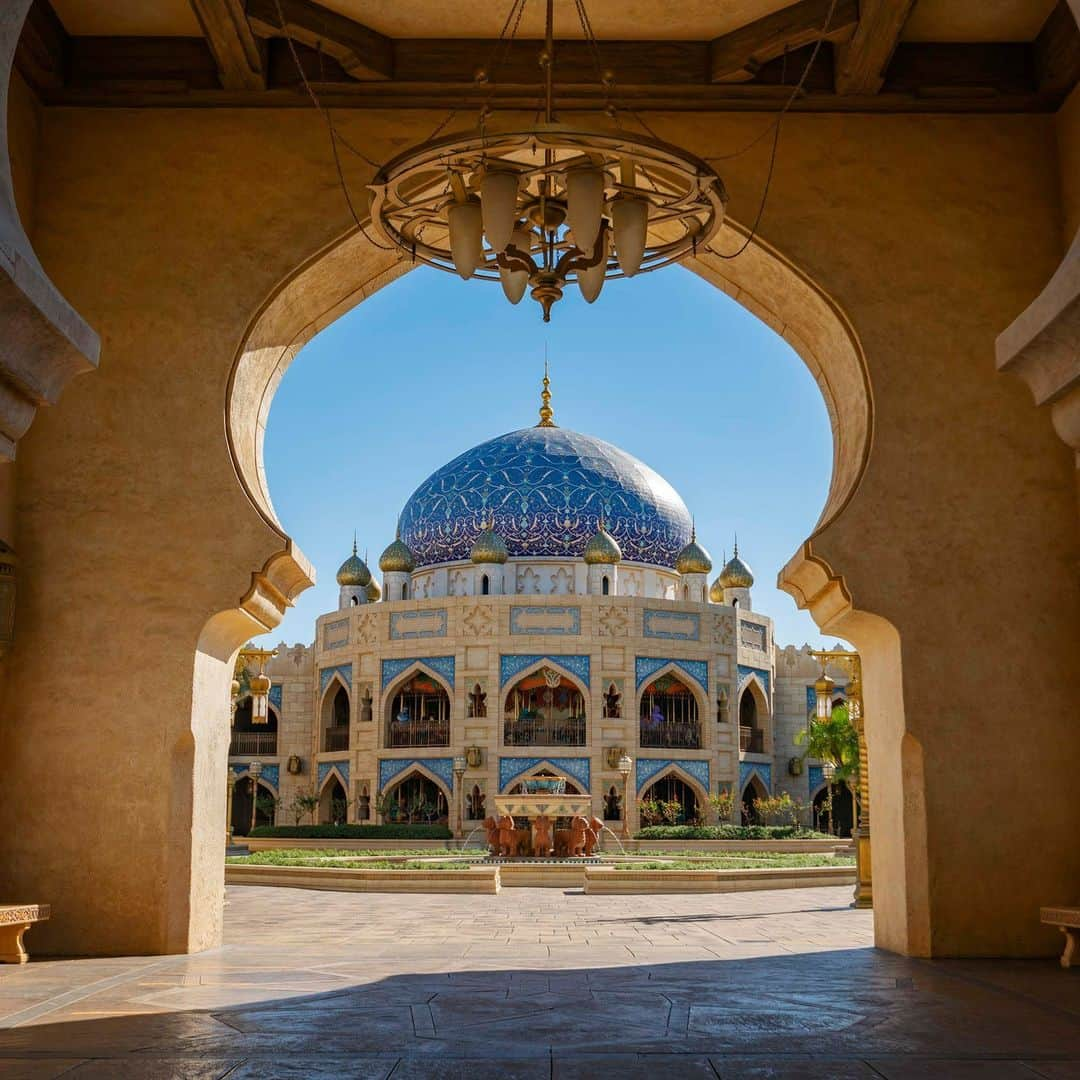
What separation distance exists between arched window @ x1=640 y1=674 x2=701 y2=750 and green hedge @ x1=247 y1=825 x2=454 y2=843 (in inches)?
246

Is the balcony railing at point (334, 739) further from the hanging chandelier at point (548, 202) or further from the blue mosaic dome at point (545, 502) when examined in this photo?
the hanging chandelier at point (548, 202)

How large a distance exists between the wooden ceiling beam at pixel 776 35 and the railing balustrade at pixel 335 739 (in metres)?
26.4

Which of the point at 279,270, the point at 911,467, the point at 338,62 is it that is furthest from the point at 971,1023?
the point at 338,62

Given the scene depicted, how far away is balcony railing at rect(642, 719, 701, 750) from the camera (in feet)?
98.8

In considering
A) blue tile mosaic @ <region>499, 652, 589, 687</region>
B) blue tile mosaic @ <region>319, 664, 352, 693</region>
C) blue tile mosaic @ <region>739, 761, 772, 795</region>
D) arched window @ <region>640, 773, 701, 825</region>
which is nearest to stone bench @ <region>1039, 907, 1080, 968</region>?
arched window @ <region>640, 773, 701, 825</region>

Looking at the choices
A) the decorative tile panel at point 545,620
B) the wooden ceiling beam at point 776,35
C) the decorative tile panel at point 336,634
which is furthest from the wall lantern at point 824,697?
the decorative tile panel at point 336,634

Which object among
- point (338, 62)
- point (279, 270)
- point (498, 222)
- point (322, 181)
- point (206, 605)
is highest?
point (338, 62)

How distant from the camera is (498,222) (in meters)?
5.47

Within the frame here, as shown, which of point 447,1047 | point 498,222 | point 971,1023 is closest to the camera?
point 447,1047

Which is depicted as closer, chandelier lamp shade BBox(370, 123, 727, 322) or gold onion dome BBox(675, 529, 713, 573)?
chandelier lamp shade BBox(370, 123, 727, 322)

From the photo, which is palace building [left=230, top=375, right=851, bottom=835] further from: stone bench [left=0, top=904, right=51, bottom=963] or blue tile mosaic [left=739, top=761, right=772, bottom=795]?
stone bench [left=0, top=904, right=51, bottom=963]

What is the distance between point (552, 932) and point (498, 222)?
536 cm

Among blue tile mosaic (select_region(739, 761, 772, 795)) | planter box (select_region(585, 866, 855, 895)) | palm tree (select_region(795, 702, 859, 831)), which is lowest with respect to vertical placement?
planter box (select_region(585, 866, 855, 895))

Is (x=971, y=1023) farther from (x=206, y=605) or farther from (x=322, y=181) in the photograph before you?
(x=322, y=181)
